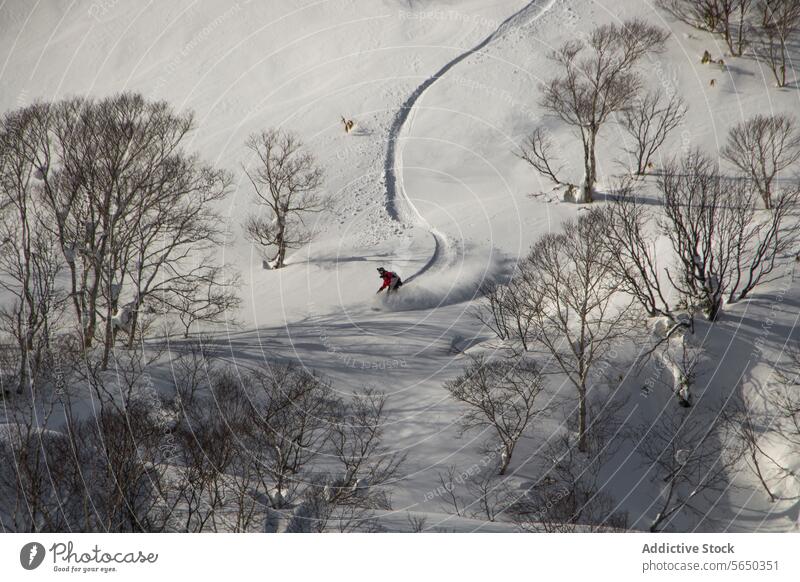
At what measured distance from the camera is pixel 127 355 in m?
34.6

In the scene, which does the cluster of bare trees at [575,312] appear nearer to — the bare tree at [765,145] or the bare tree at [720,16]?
the bare tree at [765,145]

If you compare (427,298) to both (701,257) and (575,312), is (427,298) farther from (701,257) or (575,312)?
(701,257)

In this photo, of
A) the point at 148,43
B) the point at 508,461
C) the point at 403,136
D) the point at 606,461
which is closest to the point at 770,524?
the point at 606,461

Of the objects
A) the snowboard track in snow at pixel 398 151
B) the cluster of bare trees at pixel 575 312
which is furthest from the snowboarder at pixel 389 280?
the cluster of bare trees at pixel 575 312

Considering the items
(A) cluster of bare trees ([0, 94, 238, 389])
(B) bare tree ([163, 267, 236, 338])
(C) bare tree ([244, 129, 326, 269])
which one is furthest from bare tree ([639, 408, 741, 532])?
(C) bare tree ([244, 129, 326, 269])

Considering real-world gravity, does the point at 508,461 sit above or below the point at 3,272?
below

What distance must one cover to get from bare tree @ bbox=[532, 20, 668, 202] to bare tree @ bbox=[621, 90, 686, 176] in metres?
0.86

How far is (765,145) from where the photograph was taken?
43.8 metres

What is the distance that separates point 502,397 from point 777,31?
121 ft

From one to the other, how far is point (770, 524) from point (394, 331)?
1694 centimetres

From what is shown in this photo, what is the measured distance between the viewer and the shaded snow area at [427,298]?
26.0 metres

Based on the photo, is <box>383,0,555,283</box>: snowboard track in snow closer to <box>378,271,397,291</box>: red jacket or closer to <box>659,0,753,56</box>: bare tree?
<box>378,271,397,291</box>: red jacket

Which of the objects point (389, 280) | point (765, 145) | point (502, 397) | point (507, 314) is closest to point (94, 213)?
point (389, 280)

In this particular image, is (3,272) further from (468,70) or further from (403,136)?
(468,70)
